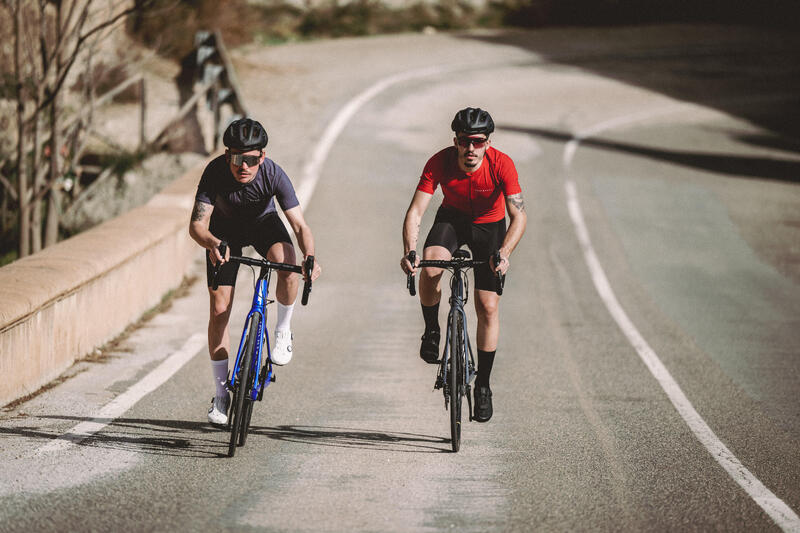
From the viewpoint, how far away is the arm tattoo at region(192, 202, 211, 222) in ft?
22.5

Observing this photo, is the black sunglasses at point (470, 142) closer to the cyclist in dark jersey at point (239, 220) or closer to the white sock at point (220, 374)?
the cyclist in dark jersey at point (239, 220)

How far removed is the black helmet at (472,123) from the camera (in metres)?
7.04

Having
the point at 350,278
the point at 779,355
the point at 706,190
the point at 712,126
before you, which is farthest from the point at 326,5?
the point at 779,355

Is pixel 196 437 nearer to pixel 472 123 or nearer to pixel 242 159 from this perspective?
pixel 242 159

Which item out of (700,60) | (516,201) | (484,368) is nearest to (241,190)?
(516,201)

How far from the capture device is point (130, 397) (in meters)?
8.18

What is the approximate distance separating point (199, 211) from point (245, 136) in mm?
600

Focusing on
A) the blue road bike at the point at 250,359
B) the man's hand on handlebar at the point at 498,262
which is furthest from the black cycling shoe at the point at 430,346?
the blue road bike at the point at 250,359

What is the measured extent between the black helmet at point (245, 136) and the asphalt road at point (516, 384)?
203 cm

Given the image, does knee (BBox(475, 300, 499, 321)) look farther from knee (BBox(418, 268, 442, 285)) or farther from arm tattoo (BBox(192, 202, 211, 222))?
arm tattoo (BBox(192, 202, 211, 222))

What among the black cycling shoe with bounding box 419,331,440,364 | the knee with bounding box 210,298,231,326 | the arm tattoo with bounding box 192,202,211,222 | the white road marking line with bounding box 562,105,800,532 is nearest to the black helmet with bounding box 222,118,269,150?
the arm tattoo with bounding box 192,202,211,222

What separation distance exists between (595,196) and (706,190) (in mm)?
2772

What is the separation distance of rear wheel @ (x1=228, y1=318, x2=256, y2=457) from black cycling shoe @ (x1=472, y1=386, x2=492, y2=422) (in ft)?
5.60

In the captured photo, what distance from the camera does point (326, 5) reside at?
41.1m
